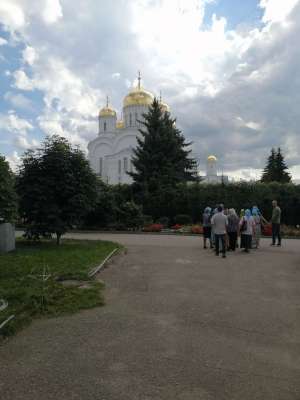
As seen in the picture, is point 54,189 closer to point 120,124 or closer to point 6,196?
point 6,196

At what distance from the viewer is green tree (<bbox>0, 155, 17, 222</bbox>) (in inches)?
418

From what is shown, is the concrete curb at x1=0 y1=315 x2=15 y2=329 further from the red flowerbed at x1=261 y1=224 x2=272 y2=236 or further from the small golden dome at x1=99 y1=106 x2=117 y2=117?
the small golden dome at x1=99 y1=106 x2=117 y2=117

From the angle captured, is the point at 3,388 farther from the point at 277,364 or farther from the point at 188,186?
the point at 188,186

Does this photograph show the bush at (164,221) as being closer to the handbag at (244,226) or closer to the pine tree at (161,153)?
the pine tree at (161,153)

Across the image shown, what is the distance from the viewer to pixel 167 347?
16.1 ft

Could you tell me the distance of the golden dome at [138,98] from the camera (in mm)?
62938

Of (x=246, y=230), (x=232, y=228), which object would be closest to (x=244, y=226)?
(x=246, y=230)

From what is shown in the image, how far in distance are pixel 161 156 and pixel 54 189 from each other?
23242 millimetres

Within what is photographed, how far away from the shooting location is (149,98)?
6338 cm

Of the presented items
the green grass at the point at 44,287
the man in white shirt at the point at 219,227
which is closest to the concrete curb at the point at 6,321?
the green grass at the point at 44,287

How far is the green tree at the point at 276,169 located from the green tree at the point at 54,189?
42875mm

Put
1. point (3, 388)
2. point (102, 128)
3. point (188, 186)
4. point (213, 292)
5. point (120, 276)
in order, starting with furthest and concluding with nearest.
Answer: point (102, 128)
point (188, 186)
point (120, 276)
point (213, 292)
point (3, 388)

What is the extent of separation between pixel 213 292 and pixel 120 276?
99.4 inches

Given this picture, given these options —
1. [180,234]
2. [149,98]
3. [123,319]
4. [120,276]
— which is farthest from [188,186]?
[149,98]
